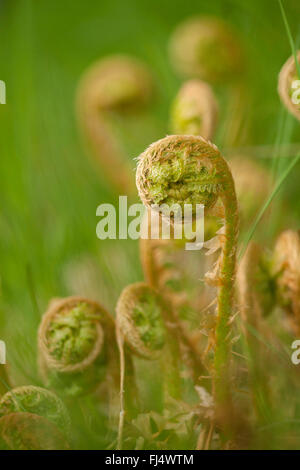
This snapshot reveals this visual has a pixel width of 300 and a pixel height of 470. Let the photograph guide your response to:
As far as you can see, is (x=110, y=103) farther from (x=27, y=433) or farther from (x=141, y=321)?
(x=27, y=433)

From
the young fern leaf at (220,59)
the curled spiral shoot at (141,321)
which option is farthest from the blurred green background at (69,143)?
the curled spiral shoot at (141,321)

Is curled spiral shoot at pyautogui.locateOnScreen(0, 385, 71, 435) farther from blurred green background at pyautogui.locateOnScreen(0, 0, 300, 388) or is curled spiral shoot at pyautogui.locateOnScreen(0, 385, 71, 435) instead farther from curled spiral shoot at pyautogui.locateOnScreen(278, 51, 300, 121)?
curled spiral shoot at pyautogui.locateOnScreen(278, 51, 300, 121)

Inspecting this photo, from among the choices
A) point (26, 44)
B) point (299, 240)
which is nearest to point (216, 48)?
point (26, 44)

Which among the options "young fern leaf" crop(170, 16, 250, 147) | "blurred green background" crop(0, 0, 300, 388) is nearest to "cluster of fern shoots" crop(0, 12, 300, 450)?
"blurred green background" crop(0, 0, 300, 388)

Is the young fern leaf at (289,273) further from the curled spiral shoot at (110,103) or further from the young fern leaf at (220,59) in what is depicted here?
the curled spiral shoot at (110,103)

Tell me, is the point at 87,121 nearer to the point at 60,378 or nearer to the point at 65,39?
the point at 60,378
